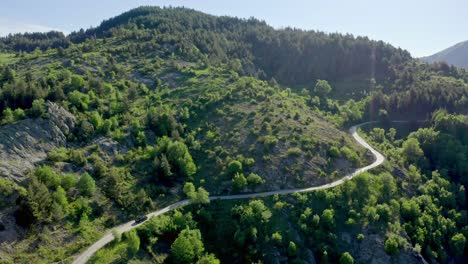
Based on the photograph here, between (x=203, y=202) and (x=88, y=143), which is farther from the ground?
(x=88, y=143)

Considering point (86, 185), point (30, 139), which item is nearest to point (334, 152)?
point (86, 185)

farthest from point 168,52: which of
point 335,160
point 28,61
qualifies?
point 335,160

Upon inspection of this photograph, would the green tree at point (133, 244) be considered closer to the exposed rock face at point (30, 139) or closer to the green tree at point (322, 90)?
the exposed rock face at point (30, 139)

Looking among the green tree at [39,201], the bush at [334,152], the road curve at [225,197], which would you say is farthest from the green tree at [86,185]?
the bush at [334,152]

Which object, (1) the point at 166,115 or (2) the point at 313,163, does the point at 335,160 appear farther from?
(1) the point at 166,115

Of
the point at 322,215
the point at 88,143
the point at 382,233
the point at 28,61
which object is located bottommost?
the point at 382,233
